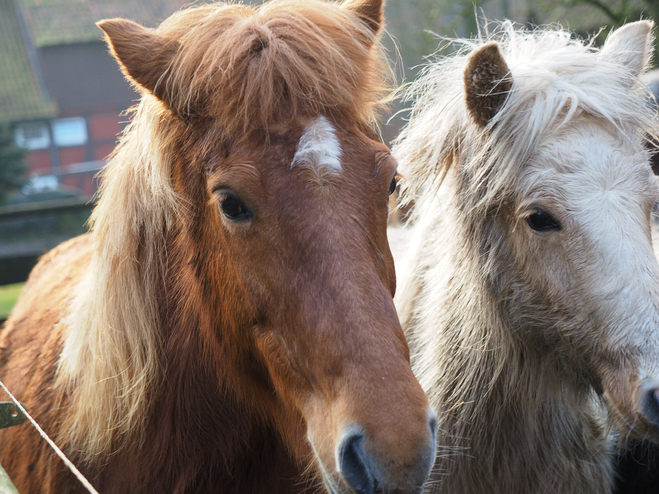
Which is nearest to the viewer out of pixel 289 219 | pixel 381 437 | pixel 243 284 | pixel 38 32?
pixel 381 437

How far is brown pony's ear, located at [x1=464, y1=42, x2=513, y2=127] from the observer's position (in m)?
2.17

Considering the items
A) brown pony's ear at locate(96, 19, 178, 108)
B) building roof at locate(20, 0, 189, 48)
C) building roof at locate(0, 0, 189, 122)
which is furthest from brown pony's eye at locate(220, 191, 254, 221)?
building roof at locate(20, 0, 189, 48)

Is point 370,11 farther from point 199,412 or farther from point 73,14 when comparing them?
point 73,14

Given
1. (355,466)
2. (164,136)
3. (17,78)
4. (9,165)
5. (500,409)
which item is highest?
(164,136)

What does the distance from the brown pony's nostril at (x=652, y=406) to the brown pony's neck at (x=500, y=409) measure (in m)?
0.44

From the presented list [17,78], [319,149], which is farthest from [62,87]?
[319,149]

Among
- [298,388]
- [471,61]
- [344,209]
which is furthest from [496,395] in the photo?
[471,61]

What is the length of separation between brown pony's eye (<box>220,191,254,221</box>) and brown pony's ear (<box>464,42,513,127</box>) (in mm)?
1081

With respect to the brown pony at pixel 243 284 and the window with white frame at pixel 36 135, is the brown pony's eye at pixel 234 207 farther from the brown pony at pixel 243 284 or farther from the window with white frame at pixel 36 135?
the window with white frame at pixel 36 135

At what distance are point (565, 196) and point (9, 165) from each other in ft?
53.0

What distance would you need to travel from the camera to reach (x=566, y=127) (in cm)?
214

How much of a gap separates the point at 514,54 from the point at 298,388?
1.82 meters

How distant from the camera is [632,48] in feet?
8.08

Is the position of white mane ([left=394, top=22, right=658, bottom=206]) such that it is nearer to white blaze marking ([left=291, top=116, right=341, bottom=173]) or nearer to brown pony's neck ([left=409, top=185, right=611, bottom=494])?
brown pony's neck ([left=409, top=185, right=611, bottom=494])
